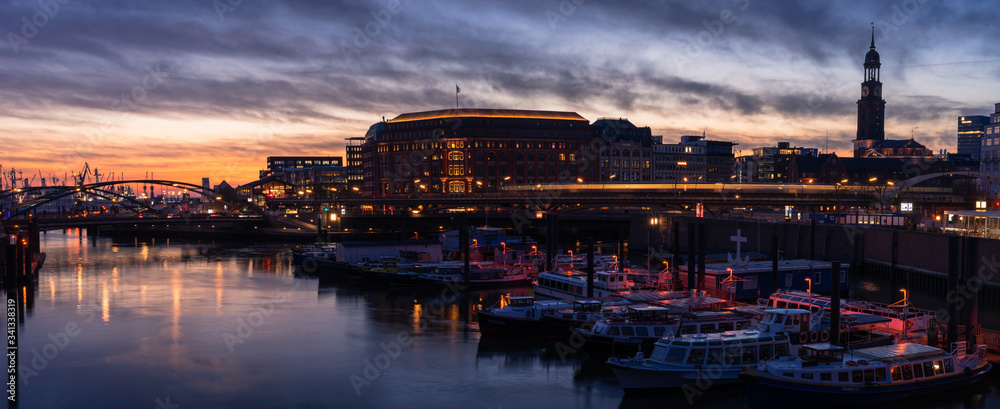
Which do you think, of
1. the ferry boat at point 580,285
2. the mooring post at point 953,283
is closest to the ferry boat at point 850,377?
the mooring post at point 953,283

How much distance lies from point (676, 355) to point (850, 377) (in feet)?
19.8

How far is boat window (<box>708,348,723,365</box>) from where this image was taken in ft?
93.3

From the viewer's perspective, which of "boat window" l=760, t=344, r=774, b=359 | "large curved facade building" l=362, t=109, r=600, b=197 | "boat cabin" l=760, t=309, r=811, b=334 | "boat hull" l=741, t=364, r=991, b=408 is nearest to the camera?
"boat hull" l=741, t=364, r=991, b=408

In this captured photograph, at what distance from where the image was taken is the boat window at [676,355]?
92.9 feet

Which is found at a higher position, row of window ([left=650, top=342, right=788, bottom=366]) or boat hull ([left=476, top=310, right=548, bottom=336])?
row of window ([left=650, top=342, right=788, bottom=366])

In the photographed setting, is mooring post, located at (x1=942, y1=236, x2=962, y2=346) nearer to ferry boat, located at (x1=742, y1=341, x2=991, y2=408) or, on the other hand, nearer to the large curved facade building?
ferry boat, located at (x1=742, y1=341, x2=991, y2=408)

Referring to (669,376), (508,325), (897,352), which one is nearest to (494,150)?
(508,325)

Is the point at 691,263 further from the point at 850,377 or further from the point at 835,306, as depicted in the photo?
the point at 850,377

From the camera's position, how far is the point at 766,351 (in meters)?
29.1

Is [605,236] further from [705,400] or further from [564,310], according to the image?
[705,400]

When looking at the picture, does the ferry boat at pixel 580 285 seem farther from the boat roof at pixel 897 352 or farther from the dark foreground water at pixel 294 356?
the boat roof at pixel 897 352

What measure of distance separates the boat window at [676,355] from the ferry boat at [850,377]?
8.40 feet

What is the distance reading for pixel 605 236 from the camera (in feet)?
385

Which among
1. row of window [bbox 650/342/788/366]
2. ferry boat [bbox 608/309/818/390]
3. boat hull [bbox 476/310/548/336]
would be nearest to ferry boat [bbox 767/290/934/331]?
row of window [bbox 650/342/788/366]
